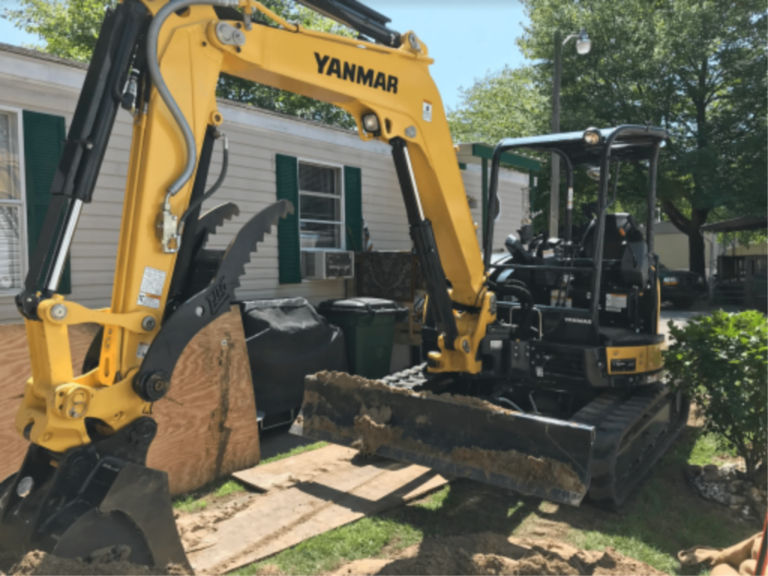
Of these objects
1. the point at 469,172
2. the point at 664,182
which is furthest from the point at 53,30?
the point at 664,182

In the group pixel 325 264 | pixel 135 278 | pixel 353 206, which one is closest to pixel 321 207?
pixel 353 206

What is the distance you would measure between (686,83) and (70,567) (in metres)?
21.0

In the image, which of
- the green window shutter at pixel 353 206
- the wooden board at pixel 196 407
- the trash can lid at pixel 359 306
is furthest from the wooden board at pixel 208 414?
the green window shutter at pixel 353 206

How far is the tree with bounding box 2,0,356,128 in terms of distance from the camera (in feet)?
82.4

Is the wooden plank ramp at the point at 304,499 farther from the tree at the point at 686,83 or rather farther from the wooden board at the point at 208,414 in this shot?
the tree at the point at 686,83

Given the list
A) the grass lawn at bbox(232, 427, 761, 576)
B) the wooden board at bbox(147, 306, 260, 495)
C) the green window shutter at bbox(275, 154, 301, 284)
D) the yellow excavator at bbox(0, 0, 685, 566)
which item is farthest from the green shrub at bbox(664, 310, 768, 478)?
the green window shutter at bbox(275, 154, 301, 284)

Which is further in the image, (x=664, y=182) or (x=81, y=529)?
(x=664, y=182)

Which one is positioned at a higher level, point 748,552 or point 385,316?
point 385,316

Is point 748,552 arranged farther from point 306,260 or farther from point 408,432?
point 306,260

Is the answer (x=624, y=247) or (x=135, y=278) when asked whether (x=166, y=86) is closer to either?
(x=135, y=278)

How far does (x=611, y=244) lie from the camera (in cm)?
589

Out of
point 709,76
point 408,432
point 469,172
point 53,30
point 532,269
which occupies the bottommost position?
point 408,432

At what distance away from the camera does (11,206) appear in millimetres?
5836

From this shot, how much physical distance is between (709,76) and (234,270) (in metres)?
20.3
